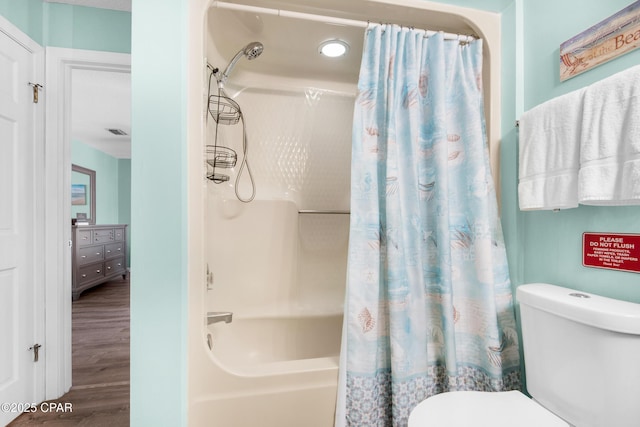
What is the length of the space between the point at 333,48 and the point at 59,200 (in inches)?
73.8

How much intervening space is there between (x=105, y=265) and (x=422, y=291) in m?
4.98

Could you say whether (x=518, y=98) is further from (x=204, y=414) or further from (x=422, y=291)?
(x=204, y=414)

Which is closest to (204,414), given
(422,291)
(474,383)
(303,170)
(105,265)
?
(422,291)

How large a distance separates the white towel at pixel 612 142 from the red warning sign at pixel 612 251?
0.48ft

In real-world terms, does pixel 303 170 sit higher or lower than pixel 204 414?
higher

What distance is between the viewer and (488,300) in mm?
1261

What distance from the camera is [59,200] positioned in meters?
1.89

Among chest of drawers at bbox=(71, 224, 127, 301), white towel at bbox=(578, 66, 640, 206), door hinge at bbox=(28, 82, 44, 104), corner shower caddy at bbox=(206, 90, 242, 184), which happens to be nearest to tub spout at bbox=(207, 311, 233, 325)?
corner shower caddy at bbox=(206, 90, 242, 184)

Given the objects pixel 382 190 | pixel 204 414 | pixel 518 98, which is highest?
pixel 518 98

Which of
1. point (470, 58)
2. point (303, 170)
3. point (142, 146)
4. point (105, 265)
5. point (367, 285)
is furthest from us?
point (105, 265)

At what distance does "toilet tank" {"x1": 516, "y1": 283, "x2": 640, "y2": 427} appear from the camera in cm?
83

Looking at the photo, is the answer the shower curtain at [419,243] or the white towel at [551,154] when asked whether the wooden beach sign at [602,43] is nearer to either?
the white towel at [551,154]

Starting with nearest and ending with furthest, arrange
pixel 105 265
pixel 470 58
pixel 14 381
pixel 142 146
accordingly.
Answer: pixel 142 146 → pixel 470 58 → pixel 14 381 → pixel 105 265

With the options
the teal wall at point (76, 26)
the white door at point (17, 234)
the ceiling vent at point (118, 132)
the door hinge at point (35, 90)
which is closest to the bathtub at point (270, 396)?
the white door at point (17, 234)
